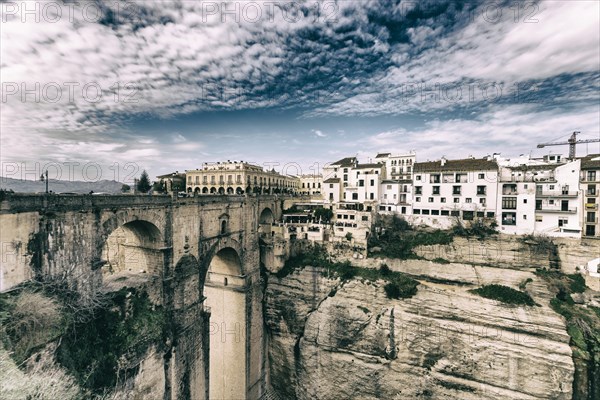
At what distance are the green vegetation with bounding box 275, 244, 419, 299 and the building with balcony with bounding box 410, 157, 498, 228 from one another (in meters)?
7.35

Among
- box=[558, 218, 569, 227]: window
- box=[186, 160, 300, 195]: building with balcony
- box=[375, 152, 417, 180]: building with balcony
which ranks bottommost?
box=[558, 218, 569, 227]: window

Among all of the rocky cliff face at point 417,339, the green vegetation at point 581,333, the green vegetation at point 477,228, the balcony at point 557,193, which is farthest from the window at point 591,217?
the rocky cliff face at point 417,339

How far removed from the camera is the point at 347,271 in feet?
71.7

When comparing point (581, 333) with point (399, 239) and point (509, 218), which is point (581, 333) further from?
point (399, 239)

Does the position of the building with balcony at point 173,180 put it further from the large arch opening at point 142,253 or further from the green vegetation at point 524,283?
the green vegetation at point 524,283

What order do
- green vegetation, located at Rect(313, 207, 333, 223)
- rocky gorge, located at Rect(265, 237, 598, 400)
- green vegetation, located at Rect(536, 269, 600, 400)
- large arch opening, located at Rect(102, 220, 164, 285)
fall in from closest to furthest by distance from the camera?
→ 1. large arch opening, located at Rect(102, 220, 164, 285)
2. green vegetation, located at Rect(536, 269, 600, 400)
3. rocky gorge, located at Rect(265, 237, 598, 400)
4. green vegetation, located at Rect(313, 207, 333, 223)

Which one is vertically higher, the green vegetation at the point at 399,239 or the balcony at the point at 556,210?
the balcony at the point at 556,210

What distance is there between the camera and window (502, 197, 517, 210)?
2234cm

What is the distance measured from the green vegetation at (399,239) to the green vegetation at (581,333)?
7335 millimetres

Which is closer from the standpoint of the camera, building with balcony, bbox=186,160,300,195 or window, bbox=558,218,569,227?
window, bbox=558,218,569,227

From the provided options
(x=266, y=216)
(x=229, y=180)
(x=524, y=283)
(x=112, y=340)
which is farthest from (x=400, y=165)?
(x=112, y=340)

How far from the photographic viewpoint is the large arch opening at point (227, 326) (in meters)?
20.4

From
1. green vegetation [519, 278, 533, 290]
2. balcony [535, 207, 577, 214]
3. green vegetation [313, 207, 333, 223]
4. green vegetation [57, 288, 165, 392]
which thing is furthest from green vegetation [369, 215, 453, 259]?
green vegetation [57, 288, 165, 392]

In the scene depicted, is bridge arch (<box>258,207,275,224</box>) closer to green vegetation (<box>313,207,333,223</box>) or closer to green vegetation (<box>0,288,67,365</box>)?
green vegetation (<box>313,207,333,223</box>)
